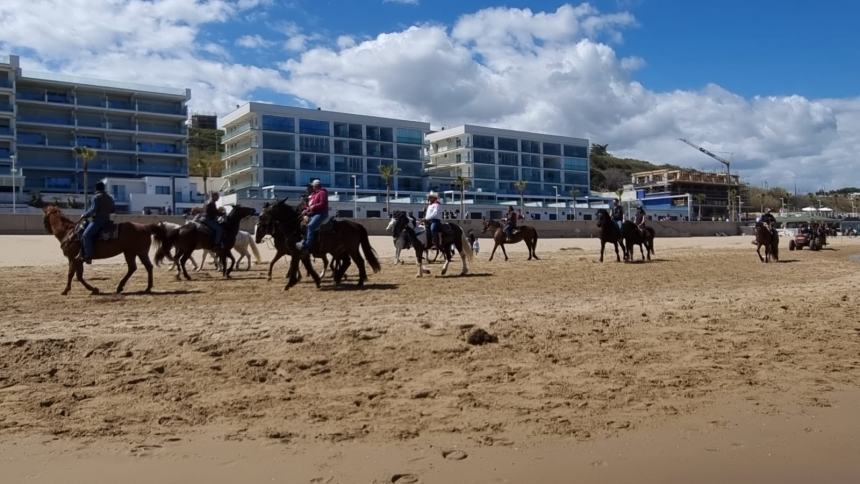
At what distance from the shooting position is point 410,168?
107375 millimetres

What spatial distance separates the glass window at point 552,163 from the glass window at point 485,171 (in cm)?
1237

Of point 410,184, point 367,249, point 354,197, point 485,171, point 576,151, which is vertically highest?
point 576,151

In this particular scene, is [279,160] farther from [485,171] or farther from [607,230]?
[607,230]

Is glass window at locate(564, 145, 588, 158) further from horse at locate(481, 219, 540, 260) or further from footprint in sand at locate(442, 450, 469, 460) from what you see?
footprint in sand at locate(442, 450, 469, 460)

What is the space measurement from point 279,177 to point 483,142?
119 ft

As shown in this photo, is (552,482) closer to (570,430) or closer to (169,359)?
(570,430)

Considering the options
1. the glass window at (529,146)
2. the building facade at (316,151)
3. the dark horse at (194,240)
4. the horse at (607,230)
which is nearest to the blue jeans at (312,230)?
the dark horse at (194,240)

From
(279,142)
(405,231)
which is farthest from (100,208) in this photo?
(279,142)

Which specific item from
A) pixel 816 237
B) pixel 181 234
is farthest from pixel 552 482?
pixel 816 237

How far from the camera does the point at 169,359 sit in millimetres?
6969

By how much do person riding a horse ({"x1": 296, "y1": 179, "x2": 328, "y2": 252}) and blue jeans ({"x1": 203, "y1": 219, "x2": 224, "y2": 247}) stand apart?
374 cm

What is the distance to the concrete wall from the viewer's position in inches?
1650

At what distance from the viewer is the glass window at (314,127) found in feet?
319

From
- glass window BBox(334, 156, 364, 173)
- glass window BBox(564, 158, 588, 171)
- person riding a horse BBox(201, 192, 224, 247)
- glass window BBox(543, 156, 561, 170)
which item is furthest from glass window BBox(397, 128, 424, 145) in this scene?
person riding a horse BBox(201, 192, 224, 247)
